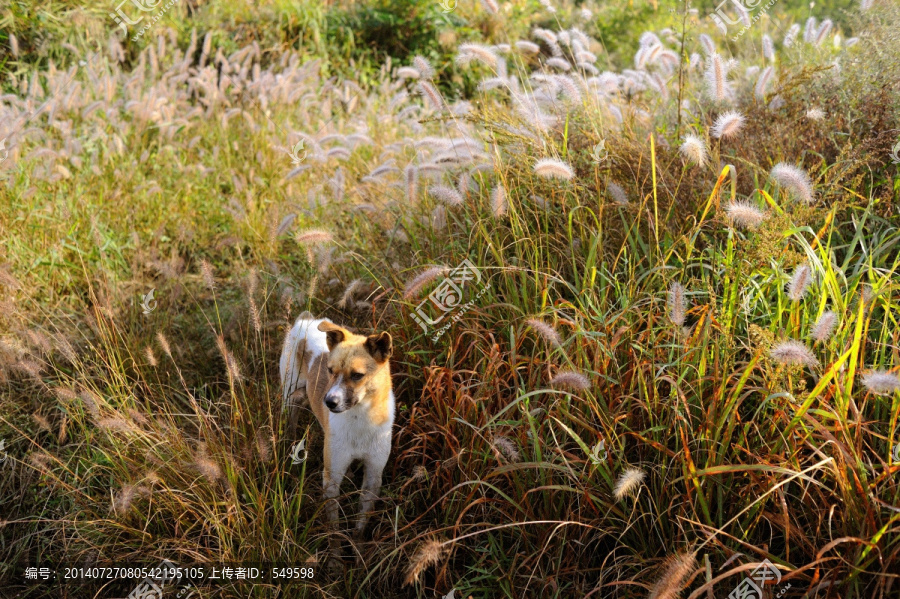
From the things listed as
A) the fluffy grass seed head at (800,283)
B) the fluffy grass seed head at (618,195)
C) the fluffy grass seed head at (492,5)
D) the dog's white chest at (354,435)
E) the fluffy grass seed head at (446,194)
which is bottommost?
the dog's white chest at (354,435)

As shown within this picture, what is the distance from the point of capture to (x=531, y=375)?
10.1 feet

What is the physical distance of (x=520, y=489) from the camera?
287 centimetres

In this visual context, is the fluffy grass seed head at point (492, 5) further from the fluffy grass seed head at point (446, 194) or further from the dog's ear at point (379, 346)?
the dog's ear at point (379, 346)

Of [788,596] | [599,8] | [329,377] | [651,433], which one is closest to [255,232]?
[329,377]

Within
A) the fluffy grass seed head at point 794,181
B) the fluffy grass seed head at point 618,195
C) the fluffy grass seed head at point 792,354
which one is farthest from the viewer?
the fluffy grass seed head at point 618,195

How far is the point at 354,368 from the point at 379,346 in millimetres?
146

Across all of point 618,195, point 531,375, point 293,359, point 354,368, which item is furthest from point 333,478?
point 618,195

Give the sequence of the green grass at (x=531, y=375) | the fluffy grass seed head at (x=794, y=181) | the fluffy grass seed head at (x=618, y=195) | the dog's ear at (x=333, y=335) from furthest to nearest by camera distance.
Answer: the fluffy grass seed head at (x=618, y=195), the dog's ear at (x=333, y=335), the fluffy grass seed head at (x=794, y=181), the green grass at (x=531, y=375)

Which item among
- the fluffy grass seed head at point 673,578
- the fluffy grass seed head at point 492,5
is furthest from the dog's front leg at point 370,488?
the fluffy grass seed head at point 492,5

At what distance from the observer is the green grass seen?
264 cm

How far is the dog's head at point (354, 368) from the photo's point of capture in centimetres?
294

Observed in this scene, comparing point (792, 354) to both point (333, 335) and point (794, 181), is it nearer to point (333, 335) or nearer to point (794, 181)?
point (794, 181)

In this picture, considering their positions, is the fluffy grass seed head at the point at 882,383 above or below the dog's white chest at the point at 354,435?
above

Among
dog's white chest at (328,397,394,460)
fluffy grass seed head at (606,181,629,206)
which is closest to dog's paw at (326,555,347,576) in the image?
dog's white chest at (328,397,394,460)
